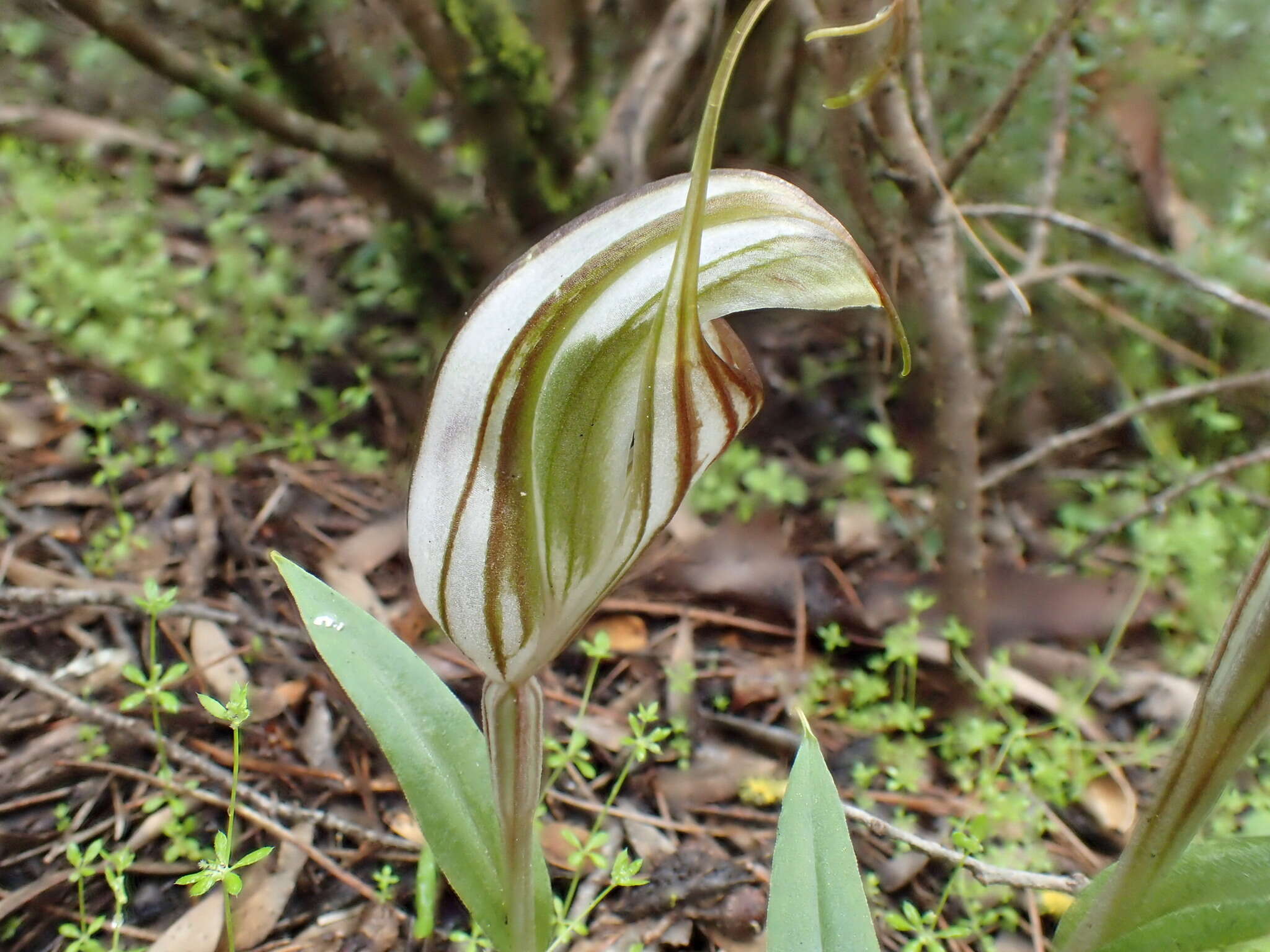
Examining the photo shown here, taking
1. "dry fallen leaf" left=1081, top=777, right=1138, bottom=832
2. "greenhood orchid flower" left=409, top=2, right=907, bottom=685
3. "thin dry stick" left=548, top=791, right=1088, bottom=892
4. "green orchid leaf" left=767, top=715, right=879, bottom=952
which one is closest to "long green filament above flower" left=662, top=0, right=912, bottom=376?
"greenhood orchid flower" left=409, top=2, right=907, bottom=685

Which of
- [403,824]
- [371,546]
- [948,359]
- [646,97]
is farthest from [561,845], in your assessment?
[646,97]

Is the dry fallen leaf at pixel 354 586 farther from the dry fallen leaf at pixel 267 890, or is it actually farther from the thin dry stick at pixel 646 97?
the thin dry stick at pixel 646 97

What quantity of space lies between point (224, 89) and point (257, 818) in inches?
37.0

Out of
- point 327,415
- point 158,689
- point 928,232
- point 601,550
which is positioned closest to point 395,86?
point 327,415

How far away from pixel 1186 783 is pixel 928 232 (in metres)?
0.59

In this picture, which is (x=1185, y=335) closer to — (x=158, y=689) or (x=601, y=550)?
(x=601, y=550)

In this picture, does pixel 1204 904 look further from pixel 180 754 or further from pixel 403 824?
pixel 180 754

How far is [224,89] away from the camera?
1.24 meters

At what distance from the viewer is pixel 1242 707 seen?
0.53 meters

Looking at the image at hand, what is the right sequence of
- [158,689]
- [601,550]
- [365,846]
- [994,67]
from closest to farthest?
[601,550] < [158,689] < [365,846] < [994,67]

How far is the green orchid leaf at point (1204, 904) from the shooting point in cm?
57

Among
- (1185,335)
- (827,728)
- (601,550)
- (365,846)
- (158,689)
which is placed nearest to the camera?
(601,550)

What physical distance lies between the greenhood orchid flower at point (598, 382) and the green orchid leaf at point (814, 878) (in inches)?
7.4

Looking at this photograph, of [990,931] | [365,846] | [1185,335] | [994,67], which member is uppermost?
[994,67]
